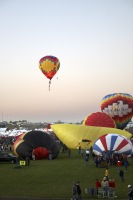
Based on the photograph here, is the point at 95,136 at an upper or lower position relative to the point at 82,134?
lower

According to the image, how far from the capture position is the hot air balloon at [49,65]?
37.4 m

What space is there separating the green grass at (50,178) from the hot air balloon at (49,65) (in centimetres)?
1802

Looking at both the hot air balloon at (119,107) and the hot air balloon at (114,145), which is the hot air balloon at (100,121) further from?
the hot air balloon at (114,145)

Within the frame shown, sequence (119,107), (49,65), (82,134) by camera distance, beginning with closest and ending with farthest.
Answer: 1. (82,134)
2. (49,65)
3. (119,107)

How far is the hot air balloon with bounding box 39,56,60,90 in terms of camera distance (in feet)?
123

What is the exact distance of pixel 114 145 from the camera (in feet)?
69.3

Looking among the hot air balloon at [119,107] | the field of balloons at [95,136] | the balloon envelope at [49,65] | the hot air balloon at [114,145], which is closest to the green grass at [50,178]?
the hot air balloon at [114,145]

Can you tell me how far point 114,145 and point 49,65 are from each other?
60.8 ft

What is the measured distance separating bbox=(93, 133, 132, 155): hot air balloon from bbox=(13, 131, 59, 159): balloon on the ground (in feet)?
11.9

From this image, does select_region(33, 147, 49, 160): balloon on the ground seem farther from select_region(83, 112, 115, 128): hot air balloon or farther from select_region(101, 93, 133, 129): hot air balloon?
select_region(101, 93, 133, 129): hot air balloon

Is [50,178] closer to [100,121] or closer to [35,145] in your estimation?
[35,145]

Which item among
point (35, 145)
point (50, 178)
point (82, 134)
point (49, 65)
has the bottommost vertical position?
point (50, 178)

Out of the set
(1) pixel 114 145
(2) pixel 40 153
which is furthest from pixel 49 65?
(1) pixel 114 145

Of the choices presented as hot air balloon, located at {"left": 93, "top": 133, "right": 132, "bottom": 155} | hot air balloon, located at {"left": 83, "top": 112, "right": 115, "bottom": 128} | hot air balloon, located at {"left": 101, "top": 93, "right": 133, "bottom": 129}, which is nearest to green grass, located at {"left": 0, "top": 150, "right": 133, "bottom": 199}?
hot air balloon, located at {"left": 93, "top": 133, "right": 132, "bottom": 155}
